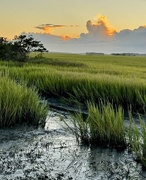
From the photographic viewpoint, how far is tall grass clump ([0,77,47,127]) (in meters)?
8.39

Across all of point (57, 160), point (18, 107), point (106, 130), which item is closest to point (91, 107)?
point (106, 130)

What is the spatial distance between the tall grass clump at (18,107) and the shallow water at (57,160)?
0.60 metres

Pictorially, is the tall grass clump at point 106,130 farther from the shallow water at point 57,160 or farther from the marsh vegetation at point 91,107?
the shallow water at point 57,160

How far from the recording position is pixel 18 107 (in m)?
8.66

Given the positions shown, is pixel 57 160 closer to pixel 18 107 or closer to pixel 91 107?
pixel 91 107

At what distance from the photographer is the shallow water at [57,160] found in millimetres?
5379

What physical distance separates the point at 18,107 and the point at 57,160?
2.91m

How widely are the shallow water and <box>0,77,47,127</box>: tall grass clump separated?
1.96 feet

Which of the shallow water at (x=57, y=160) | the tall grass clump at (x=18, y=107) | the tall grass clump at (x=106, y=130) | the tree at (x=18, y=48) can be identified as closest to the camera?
the shallow water at (x=57, y=160)

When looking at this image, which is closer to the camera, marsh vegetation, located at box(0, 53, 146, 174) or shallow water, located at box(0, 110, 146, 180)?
shallow water, located at box(0, 110, 146, 180)

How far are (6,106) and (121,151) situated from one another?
3.11 meters

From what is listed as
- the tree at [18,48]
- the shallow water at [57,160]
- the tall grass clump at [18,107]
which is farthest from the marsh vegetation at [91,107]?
the tree at [18,48]

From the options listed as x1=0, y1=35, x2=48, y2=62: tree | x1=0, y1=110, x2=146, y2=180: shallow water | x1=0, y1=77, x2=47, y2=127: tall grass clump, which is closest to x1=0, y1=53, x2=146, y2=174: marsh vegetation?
x1=0, y1=77, x2=47, y2=127: tall grass clump

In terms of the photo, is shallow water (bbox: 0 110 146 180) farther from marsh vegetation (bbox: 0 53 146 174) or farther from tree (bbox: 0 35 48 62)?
tree (bbox: 0 35 48 62)
